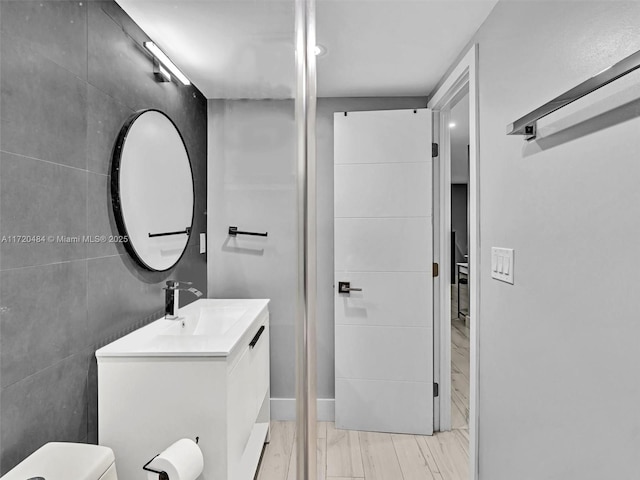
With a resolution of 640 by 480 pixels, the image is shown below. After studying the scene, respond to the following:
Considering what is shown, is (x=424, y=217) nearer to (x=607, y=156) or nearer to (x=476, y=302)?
(x=476, y=302)

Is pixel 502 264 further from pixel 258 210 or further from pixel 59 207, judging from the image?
pixel 59 207

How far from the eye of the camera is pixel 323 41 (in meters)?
1.60

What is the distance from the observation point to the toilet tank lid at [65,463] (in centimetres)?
21

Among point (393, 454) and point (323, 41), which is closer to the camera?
point (323, 41)

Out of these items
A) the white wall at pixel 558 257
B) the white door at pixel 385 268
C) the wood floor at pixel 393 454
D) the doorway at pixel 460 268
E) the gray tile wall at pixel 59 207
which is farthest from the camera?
the doorway at pixel 460 268

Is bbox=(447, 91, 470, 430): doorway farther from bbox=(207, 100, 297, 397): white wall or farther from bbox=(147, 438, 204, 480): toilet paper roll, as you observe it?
bbox=(147, 438, 204, 480): toilet paper roll

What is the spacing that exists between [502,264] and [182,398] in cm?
124

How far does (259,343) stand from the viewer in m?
0.37

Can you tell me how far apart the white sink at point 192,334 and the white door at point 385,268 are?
1.81 m

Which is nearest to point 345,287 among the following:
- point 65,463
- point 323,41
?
point 323,41

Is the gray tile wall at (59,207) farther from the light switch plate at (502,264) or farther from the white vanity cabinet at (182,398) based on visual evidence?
the light switch plate at (502,264)

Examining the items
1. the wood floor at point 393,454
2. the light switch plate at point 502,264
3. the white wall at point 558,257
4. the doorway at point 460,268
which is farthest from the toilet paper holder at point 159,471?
the doorway at point 460,268

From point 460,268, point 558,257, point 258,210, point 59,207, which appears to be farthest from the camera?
point 460,268

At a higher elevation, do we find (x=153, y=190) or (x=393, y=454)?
(x=153, y=190)
